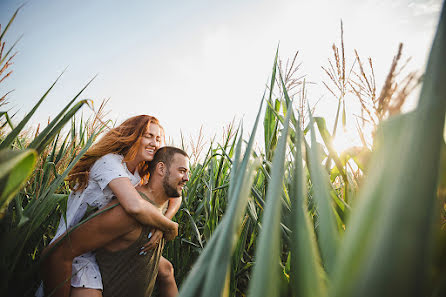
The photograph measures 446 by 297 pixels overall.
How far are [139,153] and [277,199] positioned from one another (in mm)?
1772

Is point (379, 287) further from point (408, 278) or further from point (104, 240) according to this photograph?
point (104, 240)

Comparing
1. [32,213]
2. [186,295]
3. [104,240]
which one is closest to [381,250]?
[186,295]

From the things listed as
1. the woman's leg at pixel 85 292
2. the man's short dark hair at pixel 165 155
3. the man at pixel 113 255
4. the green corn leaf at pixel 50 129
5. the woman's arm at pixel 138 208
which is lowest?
the woman's leg at pixel 85 292

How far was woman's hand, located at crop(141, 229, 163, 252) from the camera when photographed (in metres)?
1.24

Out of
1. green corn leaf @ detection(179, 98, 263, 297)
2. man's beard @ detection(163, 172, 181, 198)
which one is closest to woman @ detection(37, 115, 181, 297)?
man's beard @ detection(163, 172, 181, 198)

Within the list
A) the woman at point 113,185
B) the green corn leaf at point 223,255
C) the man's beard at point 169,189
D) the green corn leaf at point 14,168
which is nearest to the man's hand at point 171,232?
the woman at point 113,185

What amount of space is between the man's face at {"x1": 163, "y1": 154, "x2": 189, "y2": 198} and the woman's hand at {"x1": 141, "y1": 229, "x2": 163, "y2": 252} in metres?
0.36

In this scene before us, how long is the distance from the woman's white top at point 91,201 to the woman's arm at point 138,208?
0.31 ft

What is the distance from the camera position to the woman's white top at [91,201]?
1131 millimetres

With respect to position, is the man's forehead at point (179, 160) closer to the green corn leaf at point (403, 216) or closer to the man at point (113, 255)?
the man at point (113, 255)

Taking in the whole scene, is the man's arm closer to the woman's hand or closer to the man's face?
the woman's hand

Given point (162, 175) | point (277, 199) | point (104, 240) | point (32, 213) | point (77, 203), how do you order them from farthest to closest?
point (162, 175) → point (77, 203) → point (104, 240) → point (32, 213) → point (277, 199)

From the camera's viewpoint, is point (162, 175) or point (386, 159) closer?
point (386, 159)

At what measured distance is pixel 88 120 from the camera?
6.18 ft
